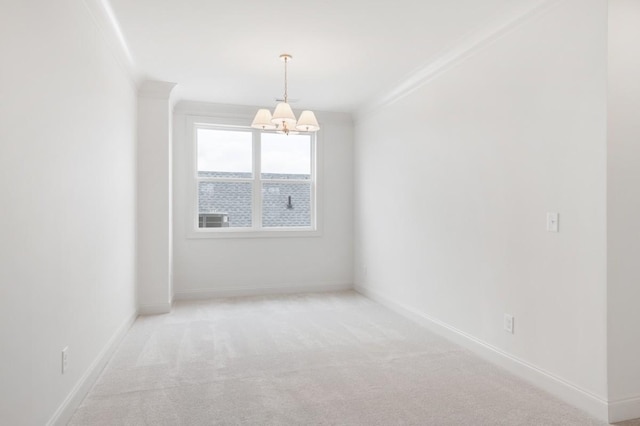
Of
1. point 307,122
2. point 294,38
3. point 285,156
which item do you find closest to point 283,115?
point 307,122

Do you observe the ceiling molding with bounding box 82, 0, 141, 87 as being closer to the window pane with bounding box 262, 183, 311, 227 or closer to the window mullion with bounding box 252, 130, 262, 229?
the window mullion with bounding box 252, 130, 262, 229

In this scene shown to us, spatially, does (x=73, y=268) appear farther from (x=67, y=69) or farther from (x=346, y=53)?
(x=346, y=53)

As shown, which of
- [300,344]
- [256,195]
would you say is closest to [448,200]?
[300,344]

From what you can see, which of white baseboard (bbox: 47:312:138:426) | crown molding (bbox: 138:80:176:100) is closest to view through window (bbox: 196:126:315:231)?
crown molding (bbox: 138:80:176:100)

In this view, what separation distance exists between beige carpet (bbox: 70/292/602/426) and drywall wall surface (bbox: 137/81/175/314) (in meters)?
0.43

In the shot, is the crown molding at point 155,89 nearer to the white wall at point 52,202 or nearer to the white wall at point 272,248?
the white wall at point 272,248

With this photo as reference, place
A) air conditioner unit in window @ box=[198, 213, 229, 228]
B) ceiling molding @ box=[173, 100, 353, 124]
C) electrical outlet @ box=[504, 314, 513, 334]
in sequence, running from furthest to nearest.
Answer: air conditioner unit in window @ box=[198, 213, 229, 228]
ceiling molding @ box=[173, 100, 353, 124]
electrical outlet @ box=[504, 314, 513, 334]

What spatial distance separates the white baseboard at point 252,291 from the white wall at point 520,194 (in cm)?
164

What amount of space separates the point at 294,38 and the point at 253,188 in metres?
2.78

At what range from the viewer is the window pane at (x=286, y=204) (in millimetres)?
5945

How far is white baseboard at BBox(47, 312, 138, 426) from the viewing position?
222 cm

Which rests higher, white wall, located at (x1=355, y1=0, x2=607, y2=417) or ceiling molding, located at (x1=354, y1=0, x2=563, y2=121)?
ceiling molding, located at (x1=354, y1=0, x2=563, y2=121)

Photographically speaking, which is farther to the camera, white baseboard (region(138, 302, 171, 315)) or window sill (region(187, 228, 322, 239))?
window sill (region(187, 228, 322, 239))

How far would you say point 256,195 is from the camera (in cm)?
586
